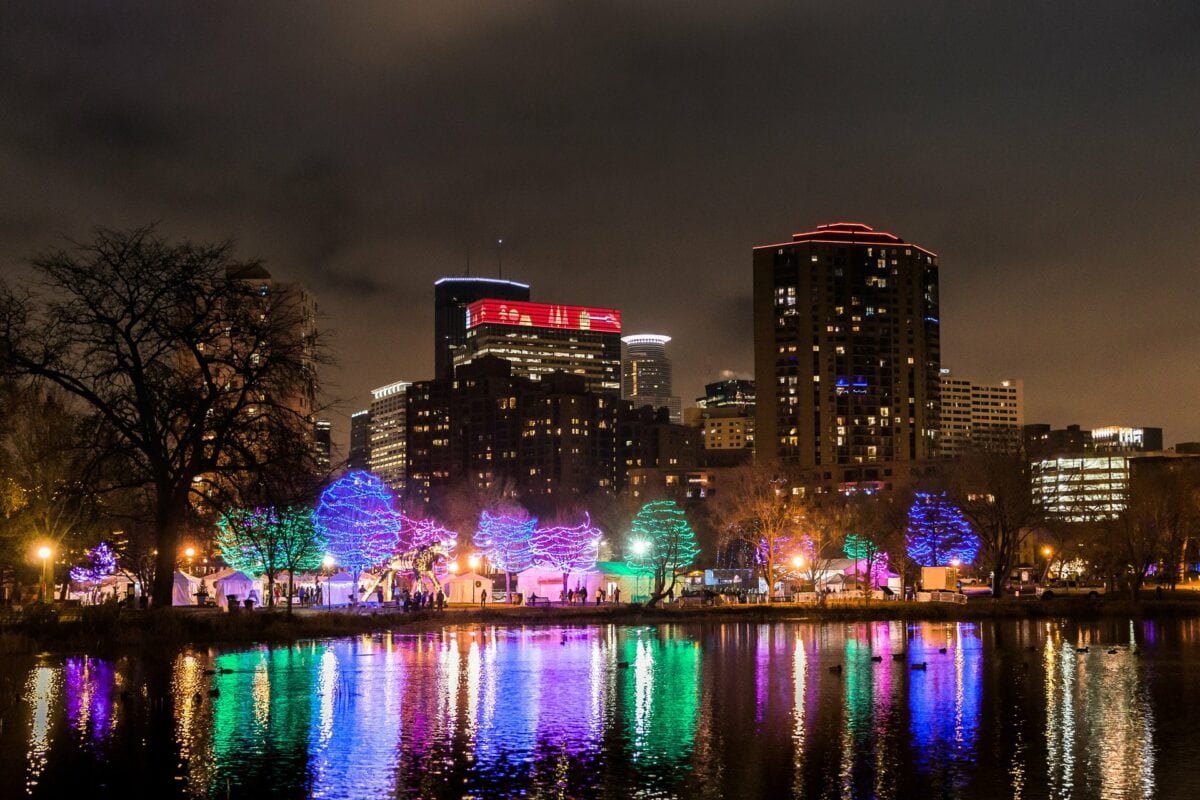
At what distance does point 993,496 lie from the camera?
85.5m

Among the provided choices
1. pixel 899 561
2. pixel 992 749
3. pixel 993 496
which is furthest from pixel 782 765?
pixel 899 561

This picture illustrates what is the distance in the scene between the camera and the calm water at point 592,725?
21344 mm

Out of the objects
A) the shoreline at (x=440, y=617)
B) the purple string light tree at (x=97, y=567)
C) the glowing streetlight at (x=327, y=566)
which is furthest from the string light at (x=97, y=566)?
the shoreline at (x=440, y=617)

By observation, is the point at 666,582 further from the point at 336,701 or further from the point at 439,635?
the point at 336,701

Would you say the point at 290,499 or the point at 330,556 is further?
the point at 330,556

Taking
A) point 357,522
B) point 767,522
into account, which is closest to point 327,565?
point 357,522

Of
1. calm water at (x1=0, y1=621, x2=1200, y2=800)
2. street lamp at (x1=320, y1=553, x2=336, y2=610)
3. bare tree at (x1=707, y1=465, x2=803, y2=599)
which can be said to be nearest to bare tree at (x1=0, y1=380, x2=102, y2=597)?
calm water at (x1=0, y1=621, x2=1200, y2=800)

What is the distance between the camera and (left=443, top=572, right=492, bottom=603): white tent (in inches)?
3398

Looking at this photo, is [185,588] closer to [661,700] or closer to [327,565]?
[327,565]

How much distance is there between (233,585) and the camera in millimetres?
78562

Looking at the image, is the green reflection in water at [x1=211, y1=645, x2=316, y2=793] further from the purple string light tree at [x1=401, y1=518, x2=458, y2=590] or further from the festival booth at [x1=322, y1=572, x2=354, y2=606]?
the festival booth at [x1=322, y1=572, x2=354, y2=606]

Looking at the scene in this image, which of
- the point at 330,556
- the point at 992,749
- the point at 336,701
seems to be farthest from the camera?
the point at 330,556

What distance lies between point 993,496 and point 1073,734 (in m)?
60.5

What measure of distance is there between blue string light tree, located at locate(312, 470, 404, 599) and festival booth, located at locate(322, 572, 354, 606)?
22.9 feet
